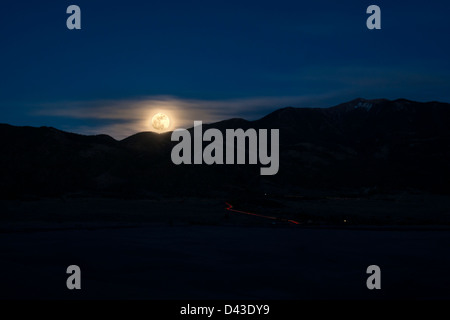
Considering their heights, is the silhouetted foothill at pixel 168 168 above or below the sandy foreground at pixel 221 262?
above

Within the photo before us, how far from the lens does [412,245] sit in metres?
21.0

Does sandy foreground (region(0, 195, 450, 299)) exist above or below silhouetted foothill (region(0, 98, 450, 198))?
below

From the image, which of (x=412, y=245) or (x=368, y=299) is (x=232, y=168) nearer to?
(x=412, y=245)

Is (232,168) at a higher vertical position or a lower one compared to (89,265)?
higher

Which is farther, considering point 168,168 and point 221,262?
point 168,168

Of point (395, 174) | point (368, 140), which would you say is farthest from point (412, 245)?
point (368, 140)

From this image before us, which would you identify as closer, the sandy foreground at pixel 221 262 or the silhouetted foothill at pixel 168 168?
the sandy foreground at pixel 221 262

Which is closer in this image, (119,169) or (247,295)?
(247,295)

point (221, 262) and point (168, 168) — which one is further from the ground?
point (168, 168)

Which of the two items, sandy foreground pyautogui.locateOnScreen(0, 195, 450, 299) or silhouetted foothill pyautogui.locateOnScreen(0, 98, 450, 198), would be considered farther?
silhouetted foothill pyautogui.locateOnScreen(0, 98, 450, 198)
